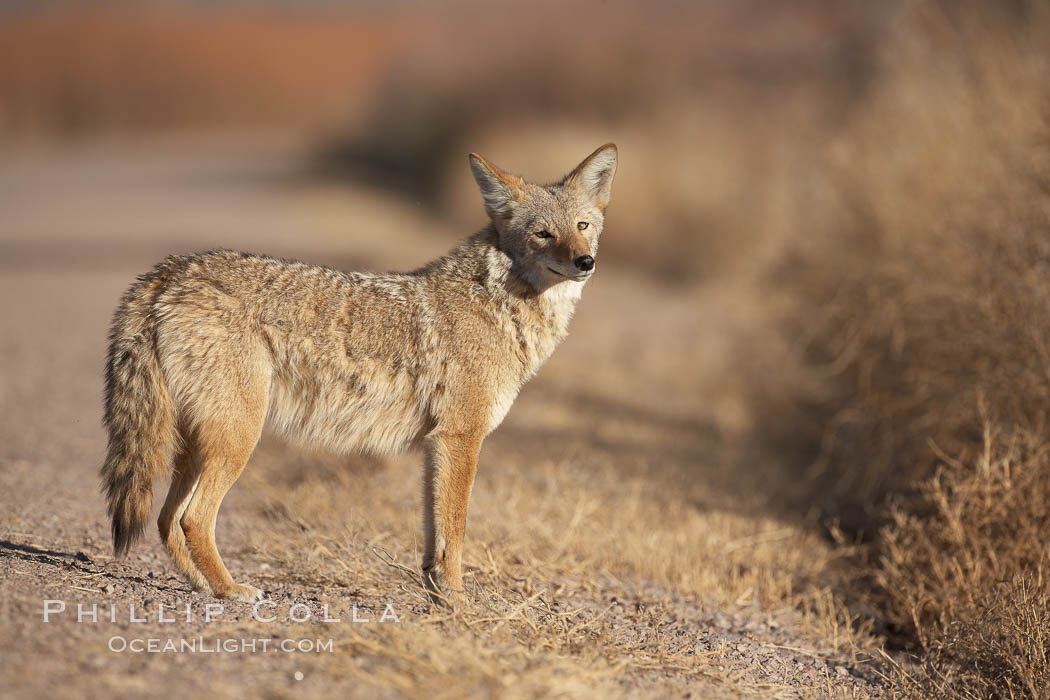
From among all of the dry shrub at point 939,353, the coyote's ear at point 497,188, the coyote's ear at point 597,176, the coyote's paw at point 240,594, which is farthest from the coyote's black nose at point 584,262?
the dry shrub at point 939,353

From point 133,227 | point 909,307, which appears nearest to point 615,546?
point 909,307

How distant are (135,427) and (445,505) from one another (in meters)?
1.53

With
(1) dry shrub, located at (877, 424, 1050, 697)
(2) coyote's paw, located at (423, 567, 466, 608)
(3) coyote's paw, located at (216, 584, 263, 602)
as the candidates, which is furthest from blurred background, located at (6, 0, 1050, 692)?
(3) coyote's paw, located at (216, 584, 263, 602)

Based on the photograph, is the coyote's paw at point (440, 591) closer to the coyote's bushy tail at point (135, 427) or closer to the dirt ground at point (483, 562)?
the dirt ground at point (483, 562)

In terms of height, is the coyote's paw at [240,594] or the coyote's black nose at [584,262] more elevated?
the coyote's black nose at [584,262]

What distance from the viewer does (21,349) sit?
10812 millimetres

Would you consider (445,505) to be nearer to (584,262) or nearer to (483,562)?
(483,562)

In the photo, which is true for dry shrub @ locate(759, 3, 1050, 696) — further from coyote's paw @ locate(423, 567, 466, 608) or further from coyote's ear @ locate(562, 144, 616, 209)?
coyote's ear @ locate(562, 144, 616, 209)

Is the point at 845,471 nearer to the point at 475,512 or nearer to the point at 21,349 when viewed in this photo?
the point at 475,512

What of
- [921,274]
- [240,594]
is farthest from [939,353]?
[240,594]

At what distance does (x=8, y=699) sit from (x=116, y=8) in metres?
65.3

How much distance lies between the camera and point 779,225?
12398 millimetres

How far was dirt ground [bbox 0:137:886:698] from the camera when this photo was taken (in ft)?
12.0

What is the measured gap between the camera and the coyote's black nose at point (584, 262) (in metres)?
4.86
